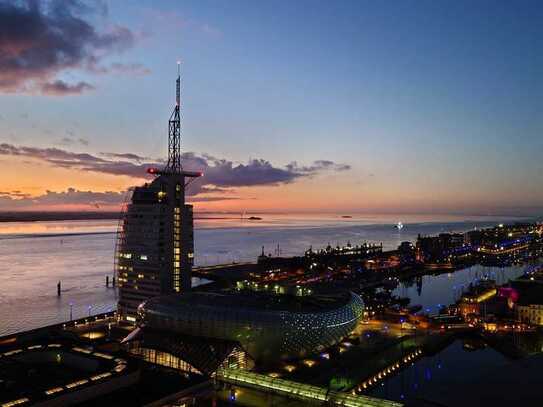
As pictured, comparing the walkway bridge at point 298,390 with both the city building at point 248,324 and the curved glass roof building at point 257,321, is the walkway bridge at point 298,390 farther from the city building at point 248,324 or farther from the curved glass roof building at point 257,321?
the curved glass roof building at point 257,321

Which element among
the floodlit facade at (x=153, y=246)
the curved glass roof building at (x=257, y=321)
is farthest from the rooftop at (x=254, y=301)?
the floodlit facade at (x=153, y=246)

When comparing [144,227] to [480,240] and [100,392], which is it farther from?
[480,240]

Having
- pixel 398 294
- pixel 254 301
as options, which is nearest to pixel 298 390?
pixel 254 301

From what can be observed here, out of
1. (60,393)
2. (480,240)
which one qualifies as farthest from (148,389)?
(480,240)

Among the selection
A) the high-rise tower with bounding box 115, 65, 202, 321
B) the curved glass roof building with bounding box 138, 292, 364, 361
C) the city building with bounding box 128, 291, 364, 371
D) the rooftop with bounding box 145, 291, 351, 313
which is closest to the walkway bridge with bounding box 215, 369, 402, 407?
the city building with bounding box 128, 291, 364, 371

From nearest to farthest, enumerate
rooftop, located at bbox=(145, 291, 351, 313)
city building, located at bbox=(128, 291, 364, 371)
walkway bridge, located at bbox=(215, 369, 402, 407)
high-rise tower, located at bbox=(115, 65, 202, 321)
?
walkway bridge, located at bbox=(215, 369, 402, 407) → city building, located at bbox=(128, 291, 364, 371) → rooftop, located at bbox=(145, 291, 351, 313) → high-rise tower, located at bbox=(115, 65, 202, 321)

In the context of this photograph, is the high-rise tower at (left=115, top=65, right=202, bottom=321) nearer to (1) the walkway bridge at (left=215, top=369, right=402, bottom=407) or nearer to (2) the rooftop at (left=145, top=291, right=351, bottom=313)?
(2) the rooftop at (left=145, top=291, right=351, bottom=313)

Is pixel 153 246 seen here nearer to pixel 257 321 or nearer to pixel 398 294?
pixel 257 321
